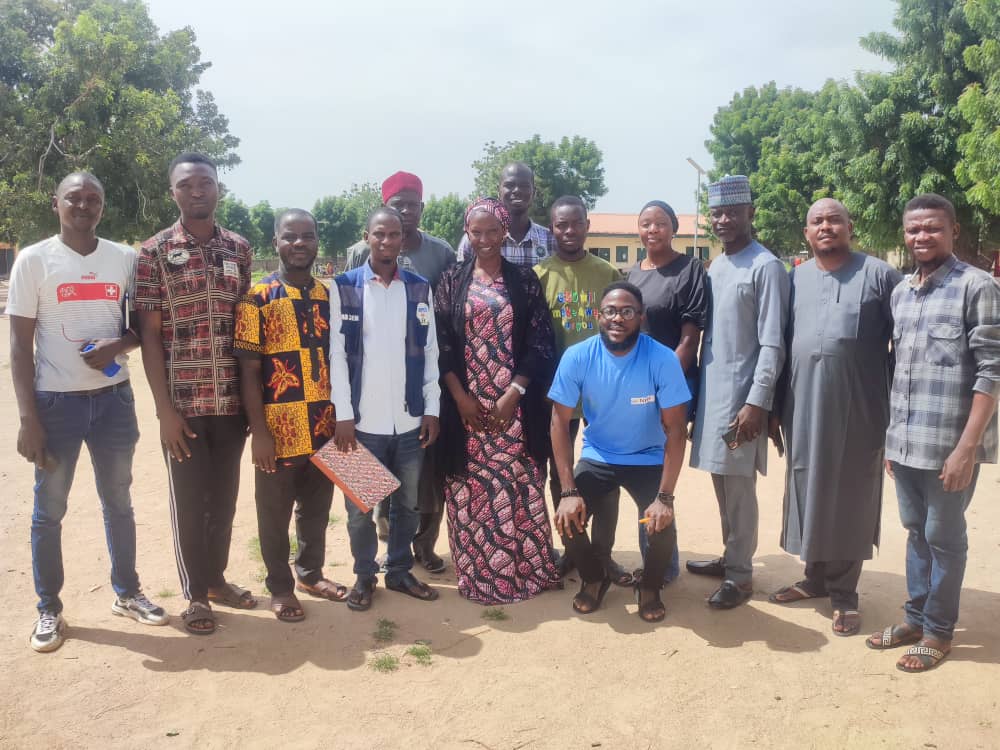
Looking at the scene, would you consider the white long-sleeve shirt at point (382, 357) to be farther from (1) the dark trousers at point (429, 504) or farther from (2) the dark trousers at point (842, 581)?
(2) the dark trousers at point (842, 581)

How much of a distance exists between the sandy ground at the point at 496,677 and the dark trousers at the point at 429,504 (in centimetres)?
34

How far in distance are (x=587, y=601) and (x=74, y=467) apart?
2628 mm

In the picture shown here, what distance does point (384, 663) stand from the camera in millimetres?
3562

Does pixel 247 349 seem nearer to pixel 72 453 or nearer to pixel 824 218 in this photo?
pixel 72 453

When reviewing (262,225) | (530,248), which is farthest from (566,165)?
(530,248)

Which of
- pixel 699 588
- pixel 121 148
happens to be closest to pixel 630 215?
pixel 121 148

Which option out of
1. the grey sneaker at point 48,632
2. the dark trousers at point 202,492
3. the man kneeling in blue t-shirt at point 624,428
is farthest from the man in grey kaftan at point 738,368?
the grey sneaker at point 48,632

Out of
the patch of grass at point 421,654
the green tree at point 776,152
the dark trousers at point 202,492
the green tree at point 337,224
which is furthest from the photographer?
the green tree at point 337,224

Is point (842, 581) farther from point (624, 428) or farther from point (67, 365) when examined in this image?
point (67, 365)

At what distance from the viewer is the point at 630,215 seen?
61.5 meters

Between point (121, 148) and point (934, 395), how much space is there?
20.3 m

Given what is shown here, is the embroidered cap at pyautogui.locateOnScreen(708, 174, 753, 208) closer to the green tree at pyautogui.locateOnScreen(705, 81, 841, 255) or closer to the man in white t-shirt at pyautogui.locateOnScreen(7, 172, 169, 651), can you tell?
the man in white t-shirt at pyautogui.locateOnScreen(7, 172, 169, 651)

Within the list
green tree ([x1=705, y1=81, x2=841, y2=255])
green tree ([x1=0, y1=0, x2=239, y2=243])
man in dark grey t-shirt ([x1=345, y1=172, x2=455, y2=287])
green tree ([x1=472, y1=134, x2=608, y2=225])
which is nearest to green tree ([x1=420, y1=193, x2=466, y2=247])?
green tree ([x1=472, y1=134, x2=608, y2=225])

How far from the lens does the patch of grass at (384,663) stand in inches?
139
